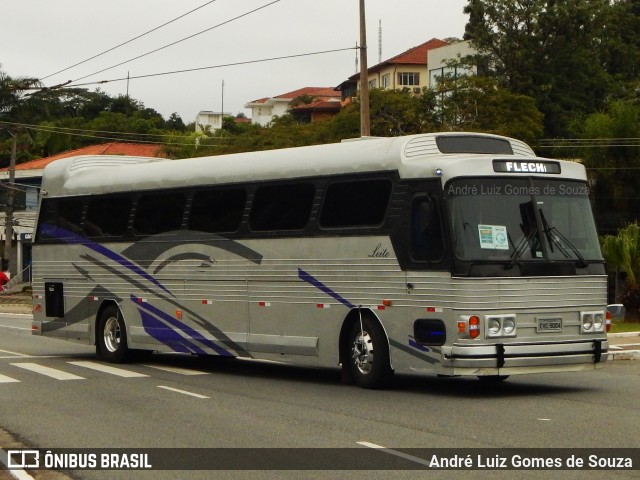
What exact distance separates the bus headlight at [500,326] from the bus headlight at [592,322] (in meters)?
1.20

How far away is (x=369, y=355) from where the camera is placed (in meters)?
16.3

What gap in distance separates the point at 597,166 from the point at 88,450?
5585 cm

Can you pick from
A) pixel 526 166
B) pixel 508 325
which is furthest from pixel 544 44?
pixel 508 325

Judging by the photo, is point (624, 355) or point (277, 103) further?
point (277, 103)

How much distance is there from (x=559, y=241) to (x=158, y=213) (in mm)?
7856

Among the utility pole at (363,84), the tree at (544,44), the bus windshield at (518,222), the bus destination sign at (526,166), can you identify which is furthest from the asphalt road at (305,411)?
the tree at (544,44)

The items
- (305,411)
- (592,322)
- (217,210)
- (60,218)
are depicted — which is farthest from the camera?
(60,218)

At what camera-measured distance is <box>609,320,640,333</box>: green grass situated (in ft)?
93.2

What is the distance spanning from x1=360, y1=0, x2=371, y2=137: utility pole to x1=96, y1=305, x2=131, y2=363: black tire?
8971mm

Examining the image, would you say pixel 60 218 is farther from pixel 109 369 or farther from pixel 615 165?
pixel 615 165

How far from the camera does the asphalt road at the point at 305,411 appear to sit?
454 inches

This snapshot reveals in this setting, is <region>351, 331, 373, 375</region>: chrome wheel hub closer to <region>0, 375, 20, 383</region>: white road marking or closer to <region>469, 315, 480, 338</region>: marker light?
<region>469, 315, 480, 338</region>: marker light

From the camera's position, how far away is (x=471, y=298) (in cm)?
1490

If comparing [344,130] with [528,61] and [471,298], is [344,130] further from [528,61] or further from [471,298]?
[471,298]
